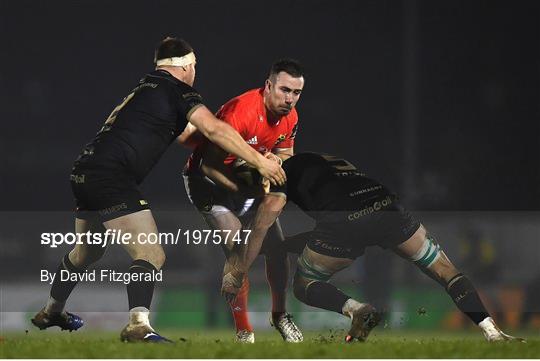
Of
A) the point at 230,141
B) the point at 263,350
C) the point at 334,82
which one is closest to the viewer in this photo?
the point at 263,350

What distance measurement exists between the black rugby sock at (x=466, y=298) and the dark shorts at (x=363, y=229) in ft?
1.74

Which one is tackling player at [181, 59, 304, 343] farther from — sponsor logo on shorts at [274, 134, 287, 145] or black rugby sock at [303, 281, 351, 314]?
black rugby sock at [303, 281, 351, 314]

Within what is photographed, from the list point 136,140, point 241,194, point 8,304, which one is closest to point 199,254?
point 8,304

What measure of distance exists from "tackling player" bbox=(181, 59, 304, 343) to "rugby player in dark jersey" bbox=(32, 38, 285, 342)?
747 millimetres

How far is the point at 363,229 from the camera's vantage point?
9531 millimetres

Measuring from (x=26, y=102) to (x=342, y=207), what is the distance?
1215 cm

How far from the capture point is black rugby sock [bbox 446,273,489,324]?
9.00m

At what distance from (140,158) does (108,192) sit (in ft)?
1.21

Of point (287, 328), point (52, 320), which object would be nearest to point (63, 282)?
point (52, 320)

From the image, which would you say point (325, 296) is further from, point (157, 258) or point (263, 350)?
point (157, 258)

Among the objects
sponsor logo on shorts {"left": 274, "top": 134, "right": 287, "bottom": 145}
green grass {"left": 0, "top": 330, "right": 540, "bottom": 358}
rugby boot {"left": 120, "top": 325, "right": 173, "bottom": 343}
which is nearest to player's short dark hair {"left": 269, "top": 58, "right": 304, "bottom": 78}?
sponsor logo on shorts {"left": 274, "top": 134, "right": 287, "bottom": 145}

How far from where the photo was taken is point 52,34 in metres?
21.4

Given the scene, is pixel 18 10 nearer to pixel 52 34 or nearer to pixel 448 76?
pixel 52 34

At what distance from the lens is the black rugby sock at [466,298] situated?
354 inches
